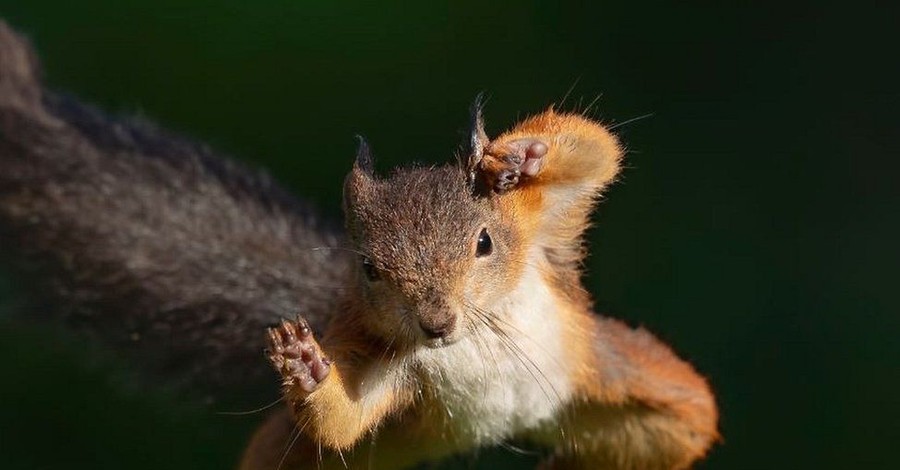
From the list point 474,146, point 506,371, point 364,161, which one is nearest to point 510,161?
point 474,146

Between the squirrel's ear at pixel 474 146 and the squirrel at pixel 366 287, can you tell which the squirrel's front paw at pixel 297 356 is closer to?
the squirrel at pixel 366 287

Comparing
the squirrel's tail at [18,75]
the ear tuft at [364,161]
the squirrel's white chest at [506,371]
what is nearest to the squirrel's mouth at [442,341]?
the squirrel's white chest at [506,371]

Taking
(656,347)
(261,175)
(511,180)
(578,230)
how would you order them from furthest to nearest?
(261,175), (656,347), (578,230), (511,180)

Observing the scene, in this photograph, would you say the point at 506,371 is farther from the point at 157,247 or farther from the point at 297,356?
the point at 157,247

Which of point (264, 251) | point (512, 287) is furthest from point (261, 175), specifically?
point (512, 287)

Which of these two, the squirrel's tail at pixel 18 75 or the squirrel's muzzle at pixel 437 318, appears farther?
the squirrel's tail at pixel 18 75

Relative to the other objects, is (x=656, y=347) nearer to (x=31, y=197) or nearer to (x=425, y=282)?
(x=425, y=282)

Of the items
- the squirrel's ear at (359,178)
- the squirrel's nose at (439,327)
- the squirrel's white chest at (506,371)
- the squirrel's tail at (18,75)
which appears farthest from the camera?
the squirrel's tail at (18,75)
